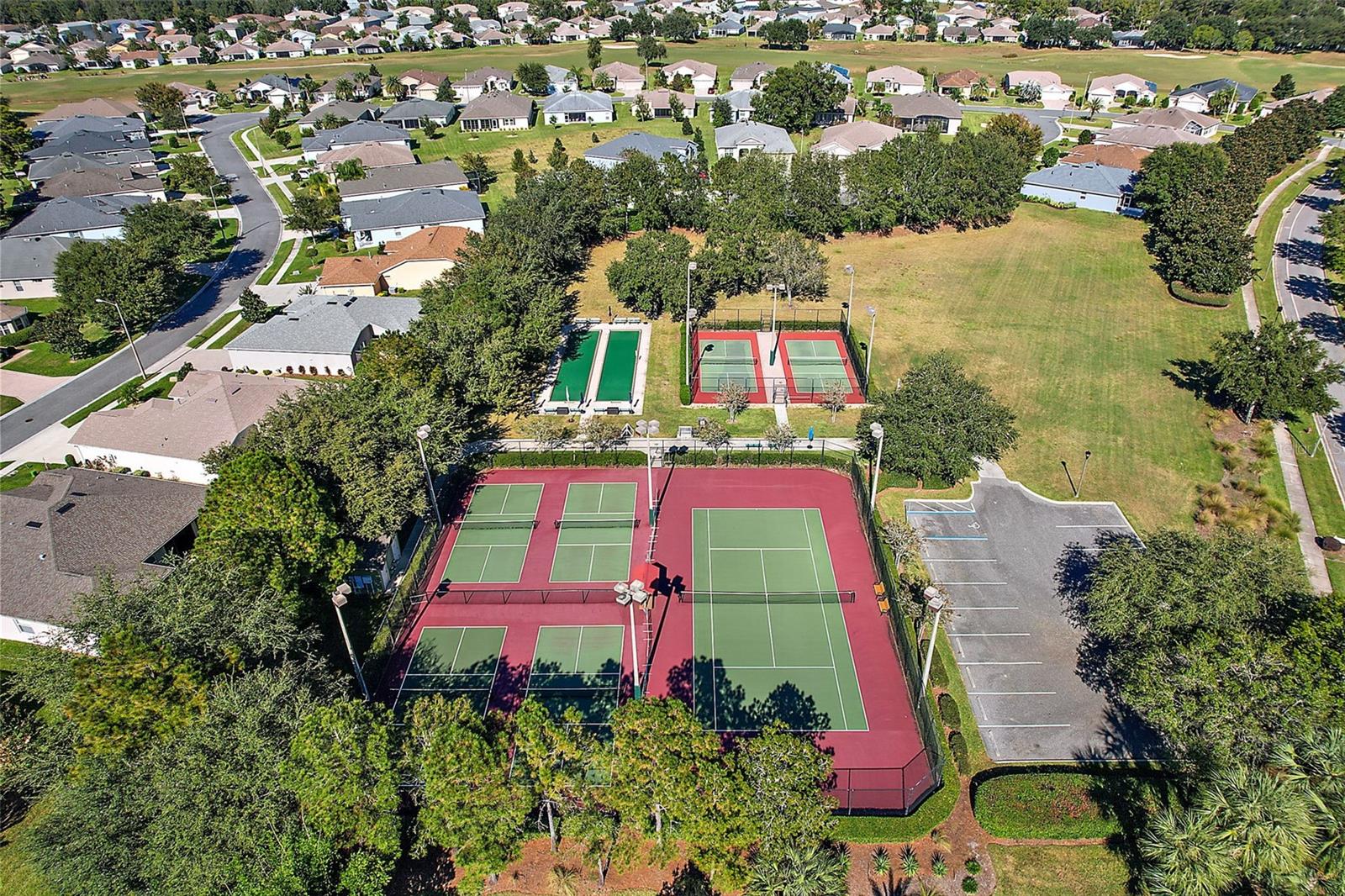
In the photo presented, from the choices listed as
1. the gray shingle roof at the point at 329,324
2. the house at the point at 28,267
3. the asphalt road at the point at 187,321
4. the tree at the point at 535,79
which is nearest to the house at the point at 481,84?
the tree at the point at 535,79

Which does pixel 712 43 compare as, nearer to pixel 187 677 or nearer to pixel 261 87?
pixel 261 87

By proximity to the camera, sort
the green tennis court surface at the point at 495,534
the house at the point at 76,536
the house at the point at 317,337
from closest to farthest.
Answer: the house at the point at 76,536 < the green tennis court surface at the point at 495,534 < the house at the point at 317,337

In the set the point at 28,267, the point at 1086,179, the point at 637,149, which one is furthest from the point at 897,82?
the point at 28,267

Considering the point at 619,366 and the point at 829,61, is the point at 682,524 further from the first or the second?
the point at 829,61

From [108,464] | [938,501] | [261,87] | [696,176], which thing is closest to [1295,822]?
[938,501]

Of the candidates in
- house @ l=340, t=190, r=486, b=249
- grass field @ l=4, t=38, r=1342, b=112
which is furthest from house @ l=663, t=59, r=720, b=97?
house @ l=340, t=190, r=486, b=249

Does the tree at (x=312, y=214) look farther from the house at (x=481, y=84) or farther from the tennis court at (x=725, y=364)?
the house at (x=481, y=84)
